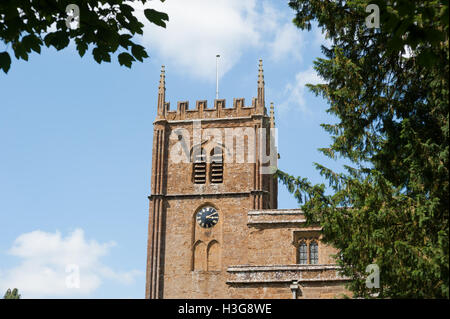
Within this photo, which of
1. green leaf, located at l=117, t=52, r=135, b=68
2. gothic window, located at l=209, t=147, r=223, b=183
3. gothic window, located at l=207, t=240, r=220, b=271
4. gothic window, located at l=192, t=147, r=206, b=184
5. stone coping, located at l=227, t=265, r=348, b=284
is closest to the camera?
green leaf, located at l=117, t=52, r=135, b=68

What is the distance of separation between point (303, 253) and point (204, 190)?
11.4m

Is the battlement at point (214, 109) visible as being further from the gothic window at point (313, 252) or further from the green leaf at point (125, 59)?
the green leaf at point (125, 59)

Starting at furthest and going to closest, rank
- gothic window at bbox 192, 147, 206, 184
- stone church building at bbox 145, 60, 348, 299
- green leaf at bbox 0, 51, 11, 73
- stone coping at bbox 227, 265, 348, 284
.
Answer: gothic window at bbox 192, 147, 206, 184 → stone church building at bbox 145, 60, 348, 299 → stone coping at bbox 227, 265, 348, 284 → green leaf at bbox 0, 51, 11, 73

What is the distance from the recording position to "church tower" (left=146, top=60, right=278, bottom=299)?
44.9 meters

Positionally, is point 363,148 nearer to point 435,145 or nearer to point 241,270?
point 435,145

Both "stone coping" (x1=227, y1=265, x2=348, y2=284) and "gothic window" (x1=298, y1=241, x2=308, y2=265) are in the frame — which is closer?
"stone coping" (x1=227, y1=265, x2=348, y2=284)

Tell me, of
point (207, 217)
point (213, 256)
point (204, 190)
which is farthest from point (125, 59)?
point (204, 190)

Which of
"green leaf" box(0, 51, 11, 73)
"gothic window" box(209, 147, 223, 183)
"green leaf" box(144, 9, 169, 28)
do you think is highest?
"gothic window" box(209, 147, 223, 183)

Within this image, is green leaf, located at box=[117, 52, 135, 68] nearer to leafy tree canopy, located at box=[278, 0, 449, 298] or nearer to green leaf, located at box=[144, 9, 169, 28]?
green leaf, located at box=[144, 9, 169, 28]

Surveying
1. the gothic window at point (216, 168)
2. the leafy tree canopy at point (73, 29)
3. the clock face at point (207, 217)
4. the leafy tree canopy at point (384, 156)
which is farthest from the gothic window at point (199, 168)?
the leafy tree canopy at point (73, 29)

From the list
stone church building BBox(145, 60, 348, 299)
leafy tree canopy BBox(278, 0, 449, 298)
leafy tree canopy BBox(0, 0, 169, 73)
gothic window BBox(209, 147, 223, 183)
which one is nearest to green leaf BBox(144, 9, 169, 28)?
leafy tree canopy BBox(0, 0, 169, 73)

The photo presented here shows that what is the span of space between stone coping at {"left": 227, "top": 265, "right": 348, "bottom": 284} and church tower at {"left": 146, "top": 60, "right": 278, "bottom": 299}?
1499cm

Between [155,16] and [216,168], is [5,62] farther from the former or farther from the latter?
[216,168]

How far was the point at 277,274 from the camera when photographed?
28.3 meters
